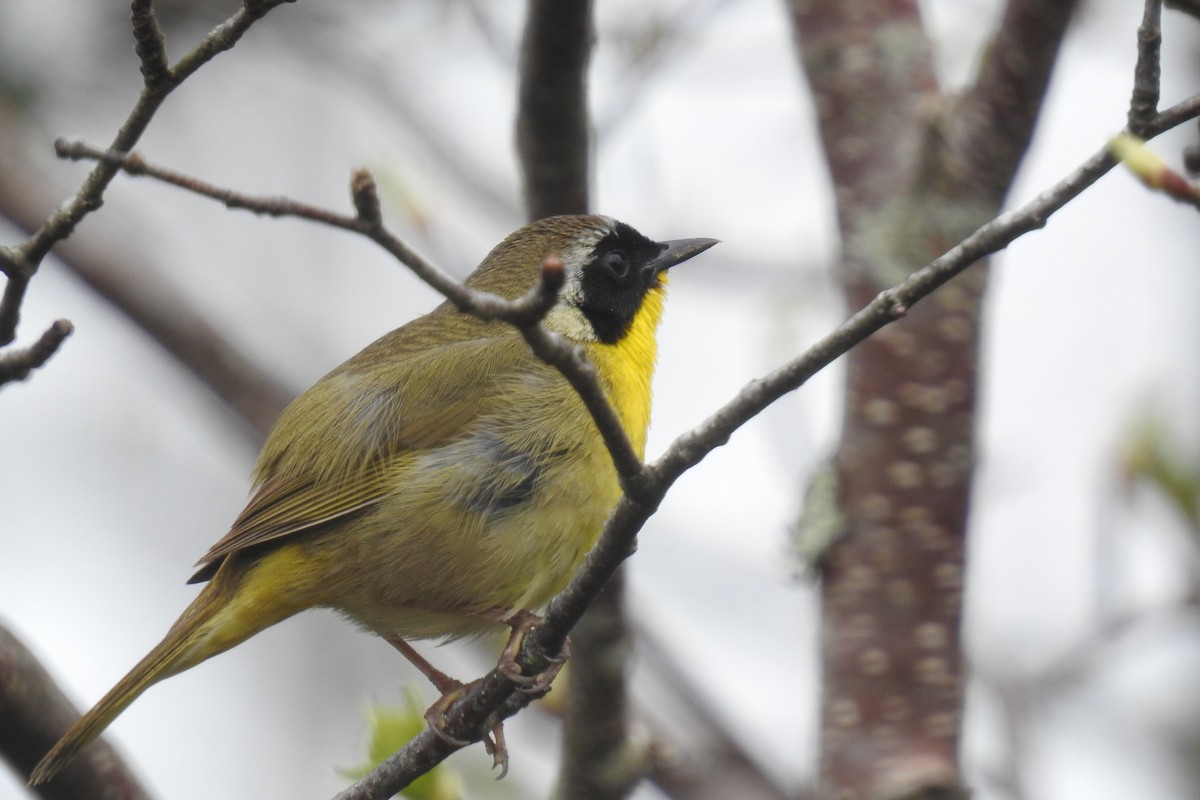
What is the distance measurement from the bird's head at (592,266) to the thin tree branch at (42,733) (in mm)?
1944

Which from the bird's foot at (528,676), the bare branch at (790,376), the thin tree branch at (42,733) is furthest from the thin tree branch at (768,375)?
the thin tree branch at (42,733)

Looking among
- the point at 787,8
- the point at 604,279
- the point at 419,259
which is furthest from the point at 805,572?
the point at 419,259

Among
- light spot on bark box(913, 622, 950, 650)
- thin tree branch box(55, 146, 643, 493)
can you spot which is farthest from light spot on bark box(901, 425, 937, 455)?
thin tree branch box(55, 146, 643, 493)

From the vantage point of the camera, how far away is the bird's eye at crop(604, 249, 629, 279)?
4672 millimetres

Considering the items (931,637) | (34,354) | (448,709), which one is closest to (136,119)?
(34,354)

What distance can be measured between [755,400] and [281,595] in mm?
1954

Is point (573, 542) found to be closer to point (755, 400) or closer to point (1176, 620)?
point (755, 400)

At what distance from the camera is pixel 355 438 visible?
13.4 ft

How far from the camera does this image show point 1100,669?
16.2ft

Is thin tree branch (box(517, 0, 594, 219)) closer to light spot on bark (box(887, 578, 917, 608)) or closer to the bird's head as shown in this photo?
the bird's head

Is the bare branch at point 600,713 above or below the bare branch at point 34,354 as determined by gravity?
below

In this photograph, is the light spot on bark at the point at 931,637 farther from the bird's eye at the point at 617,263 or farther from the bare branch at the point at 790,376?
the bare branch at the point at 790,376

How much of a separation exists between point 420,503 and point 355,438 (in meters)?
0.33

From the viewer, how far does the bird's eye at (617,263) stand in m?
4.67
